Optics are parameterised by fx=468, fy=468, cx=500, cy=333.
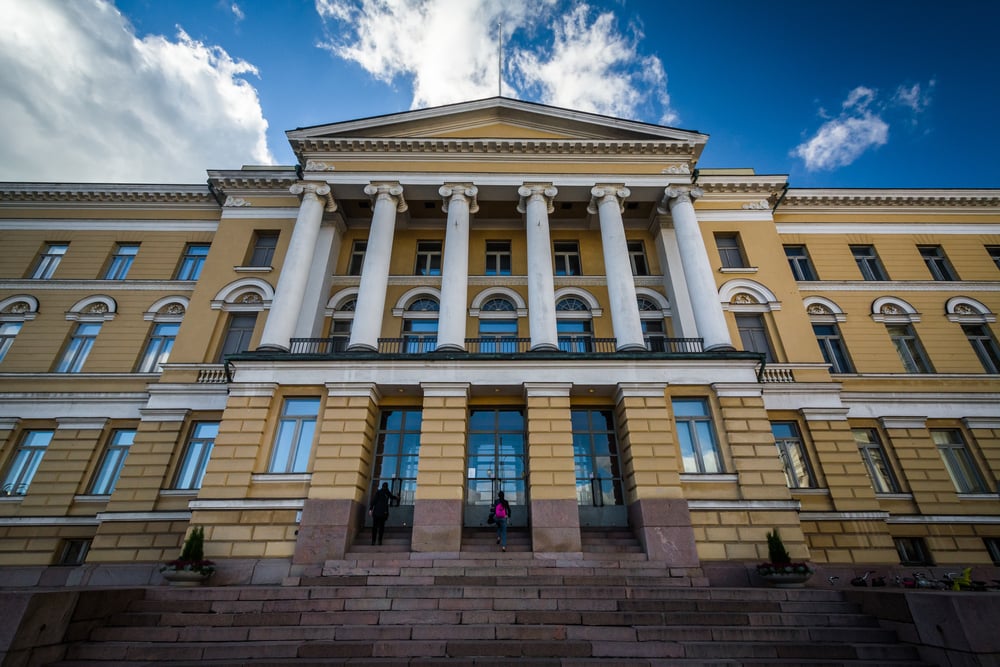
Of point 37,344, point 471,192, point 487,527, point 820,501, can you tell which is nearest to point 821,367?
point 820,501

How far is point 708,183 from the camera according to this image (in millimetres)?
21328

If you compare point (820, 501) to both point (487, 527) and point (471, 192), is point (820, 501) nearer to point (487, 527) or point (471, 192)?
point (487, 527)

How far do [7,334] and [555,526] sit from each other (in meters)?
23.6

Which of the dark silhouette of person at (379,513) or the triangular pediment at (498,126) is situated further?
the triangular pediment at (498,126)

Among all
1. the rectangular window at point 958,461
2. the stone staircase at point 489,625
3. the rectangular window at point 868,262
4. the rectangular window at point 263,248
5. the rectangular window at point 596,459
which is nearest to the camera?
the stone staircase at point 489,625

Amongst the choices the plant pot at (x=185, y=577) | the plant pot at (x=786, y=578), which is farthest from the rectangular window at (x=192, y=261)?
the plant pot at (x=786, y=578)

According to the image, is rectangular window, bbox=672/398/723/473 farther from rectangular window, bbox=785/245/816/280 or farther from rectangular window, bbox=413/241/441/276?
rectangular window, bbox=413/241/441/276

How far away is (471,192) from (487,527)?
1281 cm

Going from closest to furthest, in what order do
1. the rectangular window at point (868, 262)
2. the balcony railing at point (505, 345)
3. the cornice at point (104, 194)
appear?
the balcony railing at point (505, 345) < the rectangular window at point (868, 262) < the cornice at point (104, 194)

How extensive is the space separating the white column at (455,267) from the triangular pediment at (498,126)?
9.31 feet

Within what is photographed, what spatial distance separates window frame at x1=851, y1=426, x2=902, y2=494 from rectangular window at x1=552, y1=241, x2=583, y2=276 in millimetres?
12250

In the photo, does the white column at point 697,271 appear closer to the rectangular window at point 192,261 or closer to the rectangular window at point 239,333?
the rectangular window at point 239,333

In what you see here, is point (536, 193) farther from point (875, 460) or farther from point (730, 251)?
point (875, 460)

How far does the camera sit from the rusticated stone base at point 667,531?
12398mm
